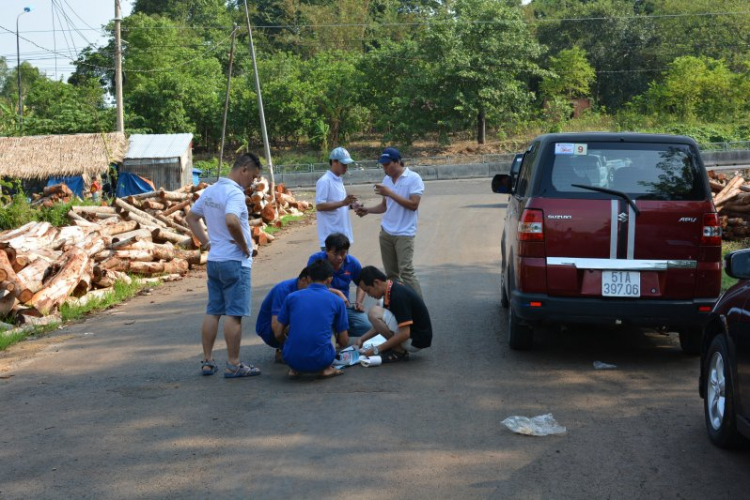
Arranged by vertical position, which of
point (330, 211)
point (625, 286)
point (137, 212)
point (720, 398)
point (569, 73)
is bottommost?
point (720, 398)

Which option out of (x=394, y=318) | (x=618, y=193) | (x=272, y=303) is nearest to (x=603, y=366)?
(x=618, y=193)

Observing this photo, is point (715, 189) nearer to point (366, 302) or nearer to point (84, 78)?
point (366, 302)

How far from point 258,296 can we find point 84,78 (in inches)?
2282

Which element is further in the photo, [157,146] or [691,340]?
[157,146]

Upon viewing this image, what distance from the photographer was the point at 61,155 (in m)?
33.2

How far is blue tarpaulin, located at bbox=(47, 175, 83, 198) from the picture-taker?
33.1m

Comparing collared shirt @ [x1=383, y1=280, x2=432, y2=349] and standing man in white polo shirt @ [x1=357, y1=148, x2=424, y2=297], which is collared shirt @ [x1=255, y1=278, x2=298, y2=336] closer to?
collared shirt @ [x1=383, y1=280, x2=432, y2=349]

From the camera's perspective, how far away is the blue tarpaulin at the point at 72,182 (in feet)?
109

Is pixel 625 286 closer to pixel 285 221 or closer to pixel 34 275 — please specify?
pixel 34 275

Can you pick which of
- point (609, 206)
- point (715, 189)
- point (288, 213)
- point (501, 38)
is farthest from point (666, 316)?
point (501, 38)

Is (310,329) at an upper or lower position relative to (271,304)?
lower

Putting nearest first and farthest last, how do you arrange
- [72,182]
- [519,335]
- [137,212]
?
[519,335] < [137,212] < [72,182]

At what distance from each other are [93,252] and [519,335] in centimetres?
796

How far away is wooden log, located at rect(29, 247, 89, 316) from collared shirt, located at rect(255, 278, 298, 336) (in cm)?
415
